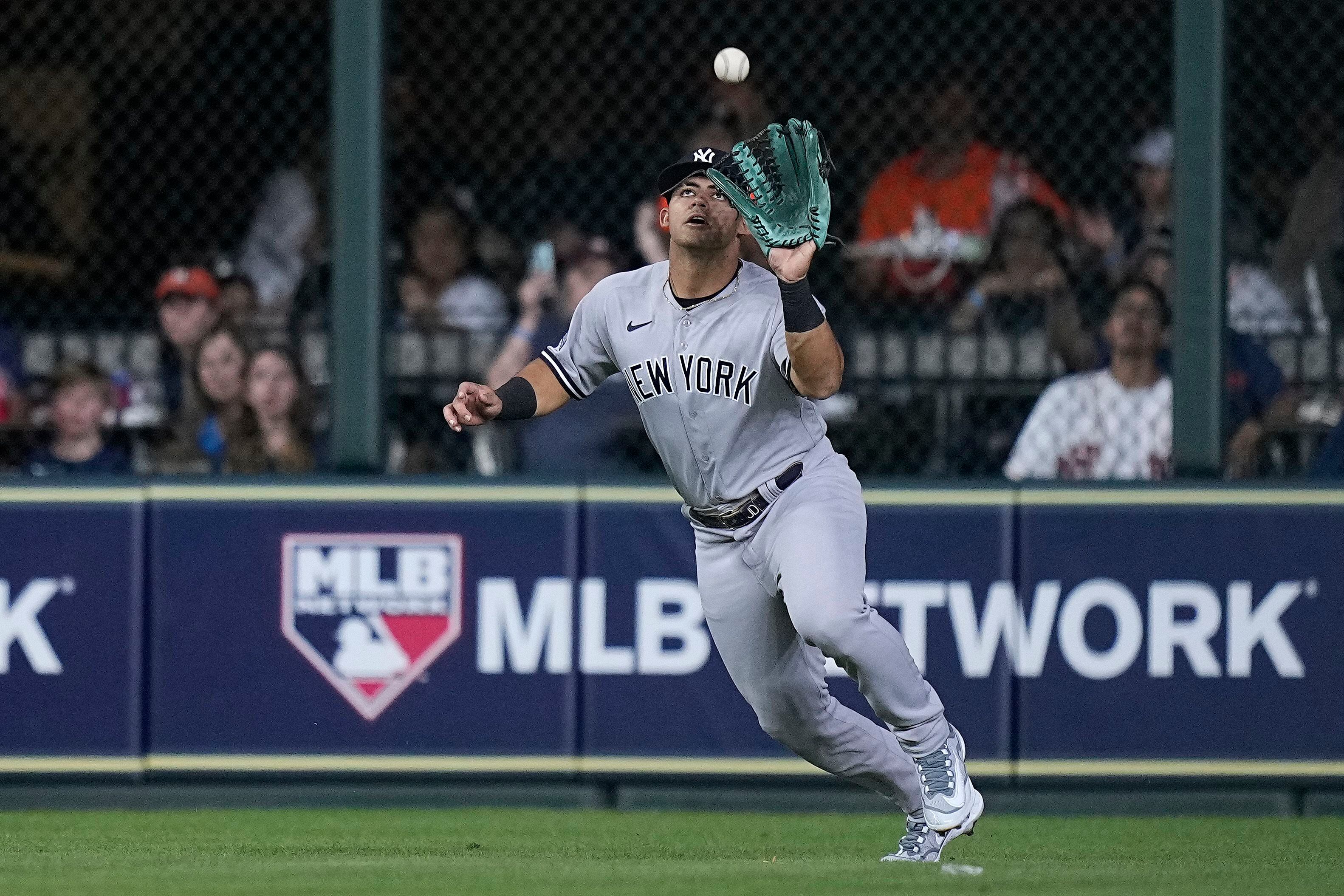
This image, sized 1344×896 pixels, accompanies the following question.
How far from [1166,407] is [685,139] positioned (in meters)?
2.01

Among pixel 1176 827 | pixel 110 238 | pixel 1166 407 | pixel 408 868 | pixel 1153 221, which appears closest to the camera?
pixel 408 868

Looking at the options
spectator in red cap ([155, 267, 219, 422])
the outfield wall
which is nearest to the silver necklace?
the outfield wall

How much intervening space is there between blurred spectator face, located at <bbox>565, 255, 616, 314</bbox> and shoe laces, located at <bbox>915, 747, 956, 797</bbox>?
275cm

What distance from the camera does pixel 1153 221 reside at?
7.08m

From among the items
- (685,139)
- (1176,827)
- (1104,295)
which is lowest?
(1176,827)

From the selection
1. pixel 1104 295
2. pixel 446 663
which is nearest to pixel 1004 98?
pixel 1104 295

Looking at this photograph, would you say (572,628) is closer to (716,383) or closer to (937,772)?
(716,383)

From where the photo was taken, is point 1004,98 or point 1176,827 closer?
point 1176,827

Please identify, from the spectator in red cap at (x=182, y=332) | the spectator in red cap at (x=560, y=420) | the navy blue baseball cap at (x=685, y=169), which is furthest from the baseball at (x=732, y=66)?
the spectator in red cap at (x=182, y=332)

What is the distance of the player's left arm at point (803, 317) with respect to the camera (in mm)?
4395

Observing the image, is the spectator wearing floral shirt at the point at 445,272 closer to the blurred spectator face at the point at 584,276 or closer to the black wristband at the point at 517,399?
the blurred spectator face at the point at 584,276

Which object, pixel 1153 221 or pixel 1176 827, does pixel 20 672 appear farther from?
pixel 1153 221

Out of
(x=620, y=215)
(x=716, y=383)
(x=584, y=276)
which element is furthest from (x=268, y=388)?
(x=716, y=383)

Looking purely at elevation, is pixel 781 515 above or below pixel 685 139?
below
